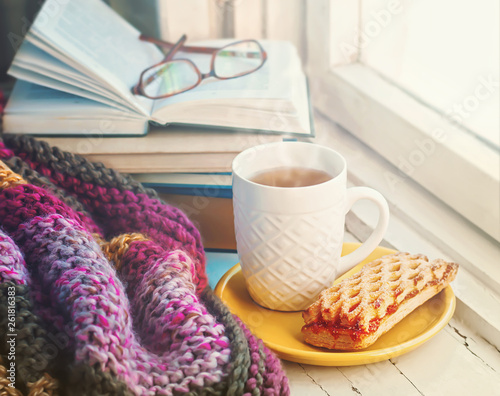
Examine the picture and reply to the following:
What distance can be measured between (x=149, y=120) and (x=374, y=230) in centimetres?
30

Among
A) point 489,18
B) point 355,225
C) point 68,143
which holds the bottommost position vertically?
point 355,225

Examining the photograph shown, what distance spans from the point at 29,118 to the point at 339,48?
0.54 m

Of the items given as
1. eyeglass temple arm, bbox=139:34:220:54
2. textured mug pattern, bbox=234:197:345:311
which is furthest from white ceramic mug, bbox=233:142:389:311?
eyeglass temple arm, bbox=139:34:220:54

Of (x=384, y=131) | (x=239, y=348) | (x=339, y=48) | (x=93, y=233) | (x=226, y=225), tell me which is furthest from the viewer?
(x=339, y=48)

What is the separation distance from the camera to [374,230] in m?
0.59

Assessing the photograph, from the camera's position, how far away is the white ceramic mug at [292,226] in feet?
1.72

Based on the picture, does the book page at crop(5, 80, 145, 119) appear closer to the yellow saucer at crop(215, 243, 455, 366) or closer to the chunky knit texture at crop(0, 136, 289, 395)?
the chunky knit texture at crop(0, 136, 289, 395)

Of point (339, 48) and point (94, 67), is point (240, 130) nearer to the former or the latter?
point (94, 67)

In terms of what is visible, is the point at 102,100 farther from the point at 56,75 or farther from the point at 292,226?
the point at 292,226

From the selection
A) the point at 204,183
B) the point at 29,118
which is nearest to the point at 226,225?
the point at 204,183

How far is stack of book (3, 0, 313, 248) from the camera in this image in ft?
2.19

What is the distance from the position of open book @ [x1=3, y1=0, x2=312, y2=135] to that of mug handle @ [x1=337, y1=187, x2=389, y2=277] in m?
0.14

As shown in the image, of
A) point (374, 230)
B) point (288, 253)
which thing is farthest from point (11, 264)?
point (374, 230)

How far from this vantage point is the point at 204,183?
0.67 meters
